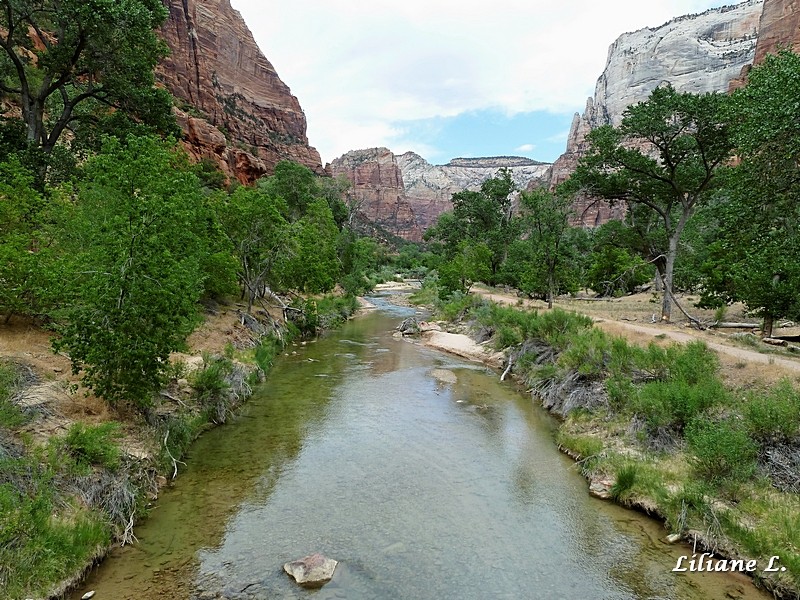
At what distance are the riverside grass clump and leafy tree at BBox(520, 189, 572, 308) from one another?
17386 millimetres

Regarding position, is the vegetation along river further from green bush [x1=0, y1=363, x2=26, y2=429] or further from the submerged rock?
green bush [x1=0, y1=363, x2=26, y2=429]

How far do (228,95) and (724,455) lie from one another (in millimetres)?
113538

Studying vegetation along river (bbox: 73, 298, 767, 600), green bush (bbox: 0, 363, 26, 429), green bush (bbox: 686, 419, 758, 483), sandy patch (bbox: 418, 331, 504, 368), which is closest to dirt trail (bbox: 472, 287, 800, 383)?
green bush (bbox: 686, 419, 758, 483)

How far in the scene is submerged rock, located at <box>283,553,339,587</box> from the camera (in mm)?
7384

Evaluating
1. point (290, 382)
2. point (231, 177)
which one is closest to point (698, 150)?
point (290, 382)

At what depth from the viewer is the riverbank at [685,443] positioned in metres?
8.20

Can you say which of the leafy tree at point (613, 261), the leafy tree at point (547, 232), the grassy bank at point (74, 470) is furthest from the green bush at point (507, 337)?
the leafy tree at point (613, 261)

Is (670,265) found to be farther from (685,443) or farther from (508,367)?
(685,443)

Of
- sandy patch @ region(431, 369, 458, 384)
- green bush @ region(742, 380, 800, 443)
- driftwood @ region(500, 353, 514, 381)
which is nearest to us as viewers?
green bush @ region(742, 380, 800, 443)

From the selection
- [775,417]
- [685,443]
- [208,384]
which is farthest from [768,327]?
[208,384]

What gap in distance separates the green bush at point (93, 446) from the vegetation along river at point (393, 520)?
54.2 inches

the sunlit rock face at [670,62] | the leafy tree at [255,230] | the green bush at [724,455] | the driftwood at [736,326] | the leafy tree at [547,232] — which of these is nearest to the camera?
the green bush at [724,455]

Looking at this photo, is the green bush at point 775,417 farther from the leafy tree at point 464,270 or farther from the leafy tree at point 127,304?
the leafy tree at point 464,270

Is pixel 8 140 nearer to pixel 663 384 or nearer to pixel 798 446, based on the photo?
pixel 663 384
